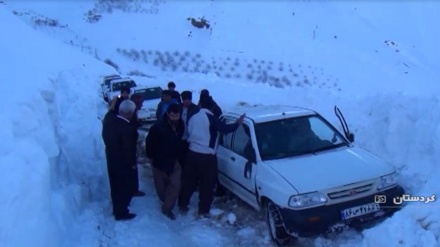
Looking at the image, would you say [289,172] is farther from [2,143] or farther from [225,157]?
[2,143]

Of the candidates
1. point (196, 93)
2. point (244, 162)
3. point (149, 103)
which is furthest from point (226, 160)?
point (196, 93)

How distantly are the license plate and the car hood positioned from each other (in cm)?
29

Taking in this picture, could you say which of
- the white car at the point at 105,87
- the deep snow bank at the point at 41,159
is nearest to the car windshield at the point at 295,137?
the deep snow bank at the point at 41,159

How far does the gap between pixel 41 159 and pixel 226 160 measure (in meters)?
2.72

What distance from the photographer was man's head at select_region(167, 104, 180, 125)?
22.2 feet

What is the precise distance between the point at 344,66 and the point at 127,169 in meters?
27.1

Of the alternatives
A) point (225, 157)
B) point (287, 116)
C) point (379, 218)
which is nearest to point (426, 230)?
point (379, 218)

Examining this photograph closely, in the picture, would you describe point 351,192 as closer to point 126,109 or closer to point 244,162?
point 244,162

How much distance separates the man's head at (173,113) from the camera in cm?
678

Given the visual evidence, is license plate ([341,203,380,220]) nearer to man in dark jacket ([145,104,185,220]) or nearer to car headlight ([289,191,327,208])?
car headlight ([289,191,327,208])

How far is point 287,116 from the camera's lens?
707 cm

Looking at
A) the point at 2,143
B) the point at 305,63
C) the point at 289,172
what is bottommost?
the point at 305,63

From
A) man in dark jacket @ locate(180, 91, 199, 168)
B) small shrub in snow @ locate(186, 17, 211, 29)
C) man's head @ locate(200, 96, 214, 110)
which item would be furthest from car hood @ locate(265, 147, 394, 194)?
small shrub in snow @ locate(186, 17, 211, 29)

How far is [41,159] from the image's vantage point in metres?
5.61
